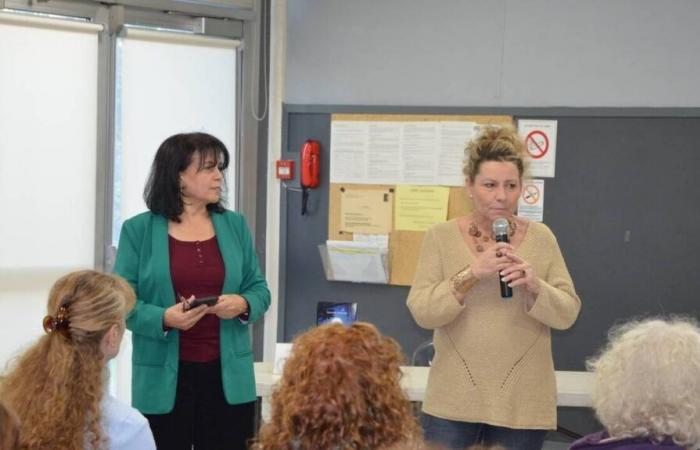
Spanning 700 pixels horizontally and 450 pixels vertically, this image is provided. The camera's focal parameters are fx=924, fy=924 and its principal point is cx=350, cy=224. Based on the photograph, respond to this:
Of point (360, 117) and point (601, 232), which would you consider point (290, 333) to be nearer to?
point (360, 117)

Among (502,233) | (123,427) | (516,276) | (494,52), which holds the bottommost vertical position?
(123,427)

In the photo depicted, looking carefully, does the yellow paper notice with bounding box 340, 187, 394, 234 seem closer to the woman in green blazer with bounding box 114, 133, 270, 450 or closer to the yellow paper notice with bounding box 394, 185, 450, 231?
the yellow paper notice with bounding box 394, 185, 450, 231

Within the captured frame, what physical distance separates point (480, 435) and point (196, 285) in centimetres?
94

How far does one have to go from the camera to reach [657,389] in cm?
181

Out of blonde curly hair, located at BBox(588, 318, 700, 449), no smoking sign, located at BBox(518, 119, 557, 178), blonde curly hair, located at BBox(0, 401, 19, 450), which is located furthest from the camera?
no smoking sign, located at BBox(518, 119, 557, 178)

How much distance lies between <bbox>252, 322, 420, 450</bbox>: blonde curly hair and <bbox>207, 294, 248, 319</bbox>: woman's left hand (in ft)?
3.85

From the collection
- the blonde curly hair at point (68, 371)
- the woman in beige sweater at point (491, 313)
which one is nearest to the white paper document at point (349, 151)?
the woman in beige sweater at point (491, 313)

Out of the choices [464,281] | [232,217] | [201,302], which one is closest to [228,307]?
[201,302]

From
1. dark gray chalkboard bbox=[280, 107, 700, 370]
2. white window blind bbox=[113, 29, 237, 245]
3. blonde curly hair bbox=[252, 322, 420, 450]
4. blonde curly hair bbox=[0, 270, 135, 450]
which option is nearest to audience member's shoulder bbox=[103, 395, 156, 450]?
blonde curly hair bbox=[0, 270, 135, 450]

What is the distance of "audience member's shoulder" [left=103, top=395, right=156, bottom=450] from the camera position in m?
2.00

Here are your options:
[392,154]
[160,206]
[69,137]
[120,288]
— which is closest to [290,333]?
[392,154]

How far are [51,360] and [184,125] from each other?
8.71 ft

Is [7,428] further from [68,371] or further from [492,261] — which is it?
[492,261]

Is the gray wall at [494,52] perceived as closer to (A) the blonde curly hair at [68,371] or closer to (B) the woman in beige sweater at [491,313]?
(B) the woman in beige sweater at [491,313]
